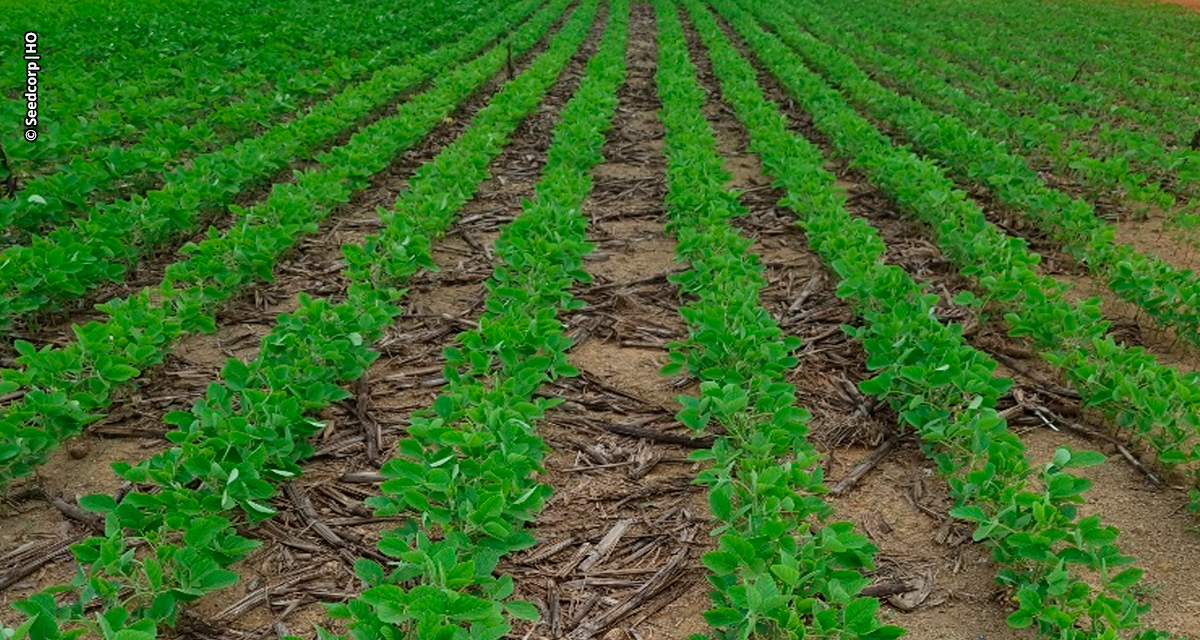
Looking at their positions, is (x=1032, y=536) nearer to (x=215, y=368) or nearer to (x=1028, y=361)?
(x=1028, y=361)

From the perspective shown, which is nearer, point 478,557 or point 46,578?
point 478,557

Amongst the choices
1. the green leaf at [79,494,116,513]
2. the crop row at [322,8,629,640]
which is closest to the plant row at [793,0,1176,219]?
the crop row at [322,8,629,640]

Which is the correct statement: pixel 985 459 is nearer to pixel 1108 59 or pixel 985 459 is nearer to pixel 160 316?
pixel 160 316

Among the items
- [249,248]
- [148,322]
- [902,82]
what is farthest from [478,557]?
[902,82]

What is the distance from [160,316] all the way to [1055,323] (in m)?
4.37

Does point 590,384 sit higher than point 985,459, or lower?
lower

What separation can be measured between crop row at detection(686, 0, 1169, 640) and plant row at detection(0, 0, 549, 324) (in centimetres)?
398

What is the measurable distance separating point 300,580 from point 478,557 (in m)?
0.78

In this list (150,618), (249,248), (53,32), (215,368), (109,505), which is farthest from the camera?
(53,32)

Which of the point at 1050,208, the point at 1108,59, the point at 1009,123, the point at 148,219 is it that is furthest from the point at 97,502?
the point at 1108,59

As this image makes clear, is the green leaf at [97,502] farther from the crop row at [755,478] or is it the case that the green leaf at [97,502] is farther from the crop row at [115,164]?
the crop row at [115,164]

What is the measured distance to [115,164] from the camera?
6.78m

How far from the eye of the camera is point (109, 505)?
301 cm

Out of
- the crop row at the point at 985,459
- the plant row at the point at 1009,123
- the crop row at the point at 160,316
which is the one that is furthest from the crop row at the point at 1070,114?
the crop row at the point at 160,316
